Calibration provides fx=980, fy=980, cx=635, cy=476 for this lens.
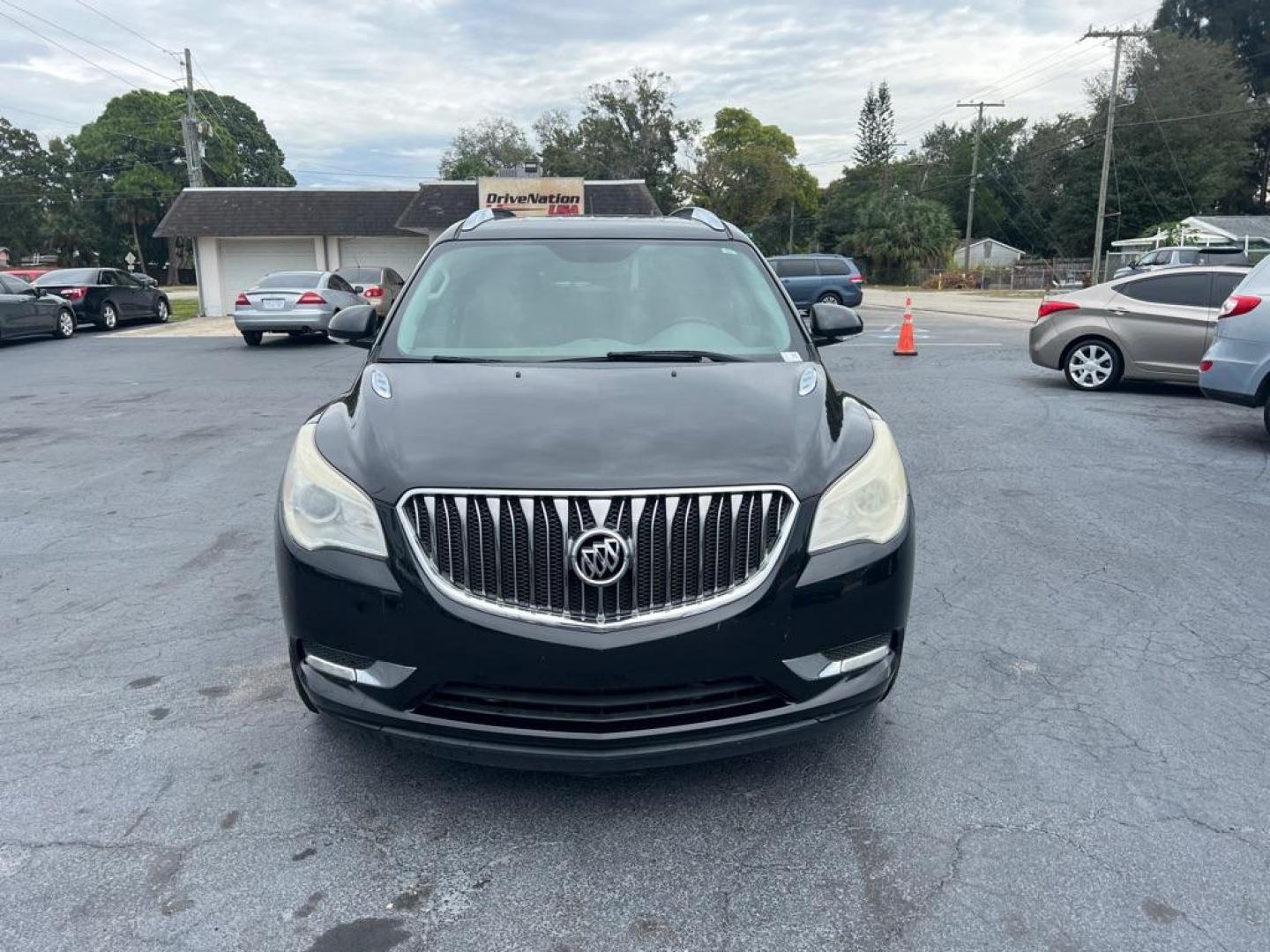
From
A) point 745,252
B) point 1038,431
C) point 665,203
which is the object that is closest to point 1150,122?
point 665,203

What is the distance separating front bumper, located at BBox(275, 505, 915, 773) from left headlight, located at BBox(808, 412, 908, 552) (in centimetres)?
4

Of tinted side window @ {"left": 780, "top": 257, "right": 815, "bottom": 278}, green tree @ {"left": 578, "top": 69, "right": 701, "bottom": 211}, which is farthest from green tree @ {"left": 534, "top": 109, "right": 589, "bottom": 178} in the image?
tinted side window @ {"left": 780, "top": 257, "right": 815, "bottom": 278}

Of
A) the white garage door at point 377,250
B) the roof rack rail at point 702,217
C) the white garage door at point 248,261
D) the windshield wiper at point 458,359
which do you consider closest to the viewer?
the windshield wiper at point 458,359

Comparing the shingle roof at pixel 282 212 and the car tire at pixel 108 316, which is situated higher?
the shingle roof at pixel 282 212

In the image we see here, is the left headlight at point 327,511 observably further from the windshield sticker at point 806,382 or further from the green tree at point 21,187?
the green tree at point 21,187

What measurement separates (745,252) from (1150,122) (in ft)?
226

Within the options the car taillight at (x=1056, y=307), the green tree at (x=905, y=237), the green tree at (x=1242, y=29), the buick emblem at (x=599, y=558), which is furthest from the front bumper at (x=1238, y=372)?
the green tree at (x=1242, y=29)

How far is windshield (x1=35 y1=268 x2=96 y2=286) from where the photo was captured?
22844mm

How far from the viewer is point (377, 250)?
35.3m

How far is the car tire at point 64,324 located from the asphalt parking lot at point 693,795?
17817 millimetres

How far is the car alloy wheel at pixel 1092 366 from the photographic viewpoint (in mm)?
11531

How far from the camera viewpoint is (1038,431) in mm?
9250

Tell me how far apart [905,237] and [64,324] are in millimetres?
47354

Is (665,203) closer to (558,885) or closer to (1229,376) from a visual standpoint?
(1229,376)
